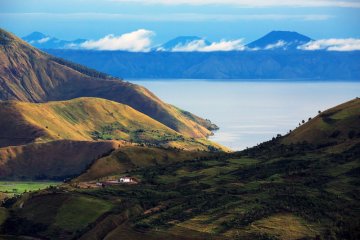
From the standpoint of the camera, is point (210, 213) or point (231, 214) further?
point (210, 213)

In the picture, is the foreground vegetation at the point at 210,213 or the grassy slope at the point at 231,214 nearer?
the grassy slope at the point at 231,214

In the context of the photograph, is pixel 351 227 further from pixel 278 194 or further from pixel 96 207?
pixel 96 207

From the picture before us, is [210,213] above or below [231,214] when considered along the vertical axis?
above

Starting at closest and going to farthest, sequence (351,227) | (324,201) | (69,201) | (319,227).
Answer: (351,227)
(319,227)
(324,201)
(69,201)

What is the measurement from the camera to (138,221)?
175500 mm

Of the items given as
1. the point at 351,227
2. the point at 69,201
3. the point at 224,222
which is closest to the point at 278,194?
the point at 224,222

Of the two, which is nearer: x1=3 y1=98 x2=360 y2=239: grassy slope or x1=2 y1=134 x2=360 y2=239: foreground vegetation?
x1=3 y1=98 x2=360 y2=239: grassy slope

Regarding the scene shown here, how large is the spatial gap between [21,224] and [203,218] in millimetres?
42602

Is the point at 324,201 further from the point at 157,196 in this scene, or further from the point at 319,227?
the point at 157,196

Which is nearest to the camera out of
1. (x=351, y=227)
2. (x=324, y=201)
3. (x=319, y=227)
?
(x=351, y=227)

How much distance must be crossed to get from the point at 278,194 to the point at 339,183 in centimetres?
1951

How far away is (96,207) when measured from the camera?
624 feet

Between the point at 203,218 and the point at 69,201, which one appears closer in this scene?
the point at 203,218

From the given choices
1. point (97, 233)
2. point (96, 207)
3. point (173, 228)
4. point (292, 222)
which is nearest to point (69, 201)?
point (96, 207)
